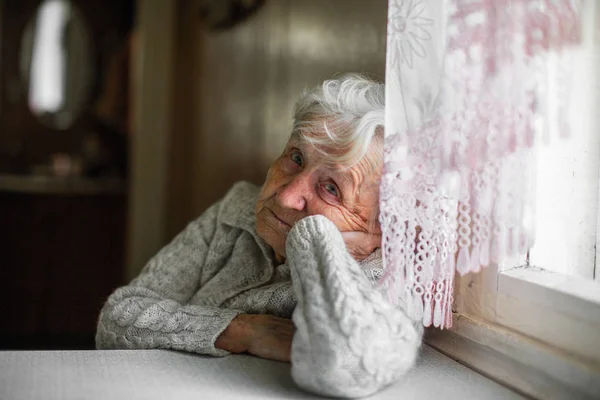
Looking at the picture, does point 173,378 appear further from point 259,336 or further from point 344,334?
point 344,334

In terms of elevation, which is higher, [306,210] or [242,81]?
[242,81]

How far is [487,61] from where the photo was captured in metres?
0.82

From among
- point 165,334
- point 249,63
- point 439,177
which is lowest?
point 165,334

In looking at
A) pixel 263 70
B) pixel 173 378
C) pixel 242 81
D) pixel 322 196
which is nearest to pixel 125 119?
pixel 242 81

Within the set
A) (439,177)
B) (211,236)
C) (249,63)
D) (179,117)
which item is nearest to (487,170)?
(439,177)

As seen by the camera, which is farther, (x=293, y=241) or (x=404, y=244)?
(x=293, y=241)

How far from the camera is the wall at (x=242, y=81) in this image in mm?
1583

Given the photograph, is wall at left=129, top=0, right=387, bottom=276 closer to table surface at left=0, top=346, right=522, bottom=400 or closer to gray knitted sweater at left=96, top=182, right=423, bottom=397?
gray knitted sweater at left=96, top=182, right=423, bottom=397

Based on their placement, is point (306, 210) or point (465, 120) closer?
point (465, 120)

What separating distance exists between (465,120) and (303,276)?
0.32 metres

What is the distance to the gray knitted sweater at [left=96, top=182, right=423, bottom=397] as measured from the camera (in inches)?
34.3

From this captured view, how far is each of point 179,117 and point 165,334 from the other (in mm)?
2608

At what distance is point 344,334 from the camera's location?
865 mm

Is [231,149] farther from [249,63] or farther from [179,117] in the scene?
[179,117]
